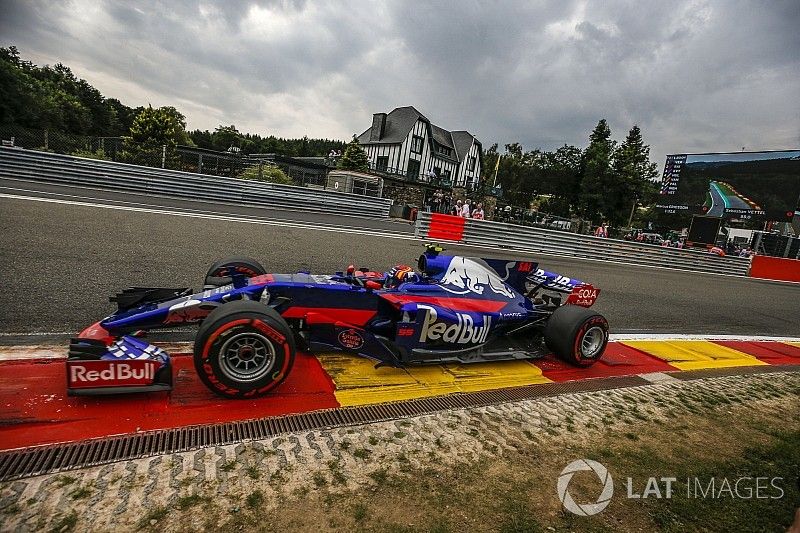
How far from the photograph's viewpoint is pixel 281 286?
369cm

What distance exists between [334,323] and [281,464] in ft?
5.06

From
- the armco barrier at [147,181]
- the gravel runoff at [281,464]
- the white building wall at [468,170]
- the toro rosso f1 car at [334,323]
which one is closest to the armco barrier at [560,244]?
the armco barrier at [147,181]

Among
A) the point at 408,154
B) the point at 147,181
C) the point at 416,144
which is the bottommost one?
the point at 147,181

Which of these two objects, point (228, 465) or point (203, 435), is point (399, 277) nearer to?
point (203, 435)

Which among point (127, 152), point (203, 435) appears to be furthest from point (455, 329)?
point (127, 152)

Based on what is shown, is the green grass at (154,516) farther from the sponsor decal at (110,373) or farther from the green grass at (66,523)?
the sponsor decal at (110,373)

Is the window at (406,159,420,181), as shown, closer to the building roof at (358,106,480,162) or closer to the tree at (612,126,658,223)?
the building roof at (358,106,480,162)

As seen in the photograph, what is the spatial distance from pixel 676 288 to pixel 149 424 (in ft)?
45.9

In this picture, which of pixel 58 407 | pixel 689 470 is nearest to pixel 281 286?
pixel 58 407

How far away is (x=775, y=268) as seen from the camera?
2044 cm

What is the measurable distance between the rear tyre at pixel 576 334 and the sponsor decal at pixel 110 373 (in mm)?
4176

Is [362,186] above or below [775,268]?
above

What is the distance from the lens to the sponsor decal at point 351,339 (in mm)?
3922

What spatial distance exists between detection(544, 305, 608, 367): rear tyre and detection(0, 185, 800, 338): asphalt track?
225cm
